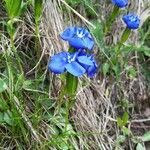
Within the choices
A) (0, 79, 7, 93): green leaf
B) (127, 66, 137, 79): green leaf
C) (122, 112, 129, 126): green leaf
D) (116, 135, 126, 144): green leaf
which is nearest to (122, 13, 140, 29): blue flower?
(127, 66, 137, 79): green leaf

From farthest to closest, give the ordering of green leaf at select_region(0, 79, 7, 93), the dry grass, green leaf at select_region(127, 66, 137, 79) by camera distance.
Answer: green leaf at select_region(127, 66, 137, 79), the dry grass, green leaf at select_region(0, 79, 7, 93)

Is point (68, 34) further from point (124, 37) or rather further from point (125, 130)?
point (125, 130)

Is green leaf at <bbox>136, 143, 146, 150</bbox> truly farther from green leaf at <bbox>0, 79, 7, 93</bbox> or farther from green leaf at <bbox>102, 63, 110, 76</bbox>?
green leaf at <bbox>0, 79, 7, 93</bbox>

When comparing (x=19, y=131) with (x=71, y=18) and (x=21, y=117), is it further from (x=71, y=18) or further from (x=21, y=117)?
(x=71, y=18)

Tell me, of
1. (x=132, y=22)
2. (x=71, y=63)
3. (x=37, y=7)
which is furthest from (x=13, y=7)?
(x=132, y=22)

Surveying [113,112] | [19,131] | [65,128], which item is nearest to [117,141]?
[113,112]

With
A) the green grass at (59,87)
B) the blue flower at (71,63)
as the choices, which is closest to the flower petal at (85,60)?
the blue flower at (71,63)

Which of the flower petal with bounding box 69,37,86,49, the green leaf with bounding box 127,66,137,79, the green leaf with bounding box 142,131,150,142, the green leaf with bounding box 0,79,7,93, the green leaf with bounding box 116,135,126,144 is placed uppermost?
the flower petal with bounding box 69,37,86,49
